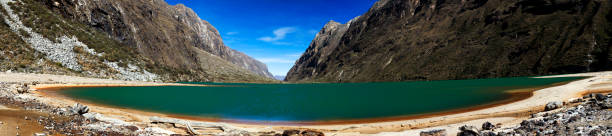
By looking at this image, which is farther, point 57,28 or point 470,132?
point 57,28

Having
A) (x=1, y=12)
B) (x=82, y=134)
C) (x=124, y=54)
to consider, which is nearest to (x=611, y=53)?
(x=82, y=134)

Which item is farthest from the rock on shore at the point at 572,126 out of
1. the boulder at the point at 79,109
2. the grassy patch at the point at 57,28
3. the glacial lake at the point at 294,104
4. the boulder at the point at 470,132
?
the grassy patch at the point at 57,28

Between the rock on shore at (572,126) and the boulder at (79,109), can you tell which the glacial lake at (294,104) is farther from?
the rock on shore at (572,126)

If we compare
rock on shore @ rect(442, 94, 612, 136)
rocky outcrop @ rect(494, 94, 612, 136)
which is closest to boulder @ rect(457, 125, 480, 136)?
rock on shore @ rect(442, 94, 612, 136)

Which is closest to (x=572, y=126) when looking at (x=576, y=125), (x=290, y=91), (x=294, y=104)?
(x=576, y=125)

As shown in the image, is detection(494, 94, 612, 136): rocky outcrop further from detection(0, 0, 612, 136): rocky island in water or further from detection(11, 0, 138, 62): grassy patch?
detection(11, 0, 138, 62): grassy patch

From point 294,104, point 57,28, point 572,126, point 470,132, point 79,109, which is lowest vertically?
point 294,104

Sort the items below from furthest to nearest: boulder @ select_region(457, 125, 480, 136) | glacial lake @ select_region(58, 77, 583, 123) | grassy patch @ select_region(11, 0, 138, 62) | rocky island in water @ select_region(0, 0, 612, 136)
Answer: grassy patch @ select_region(11, 0, 138, 62)
glacial lake @ select_region(58, 77, 583, 123)
rocky island in water @ select_region(0, 0, 612, 136)
boulder @ select_region(457, 125, 480, 136)

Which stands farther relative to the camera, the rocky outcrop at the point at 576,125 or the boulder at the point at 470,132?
the boulder at the point at 470,132

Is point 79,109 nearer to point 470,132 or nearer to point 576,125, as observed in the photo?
point 470,132

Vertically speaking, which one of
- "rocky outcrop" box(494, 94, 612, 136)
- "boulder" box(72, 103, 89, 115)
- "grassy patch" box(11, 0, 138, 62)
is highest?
"grassy patch" box(11, 0, 138, 62)

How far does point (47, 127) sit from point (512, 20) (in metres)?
236

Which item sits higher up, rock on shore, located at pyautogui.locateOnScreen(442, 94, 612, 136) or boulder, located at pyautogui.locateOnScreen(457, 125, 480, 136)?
rock on shore, located at pyautogui.locateOnScreen(442, 94, 612, 136)

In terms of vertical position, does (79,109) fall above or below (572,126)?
above
